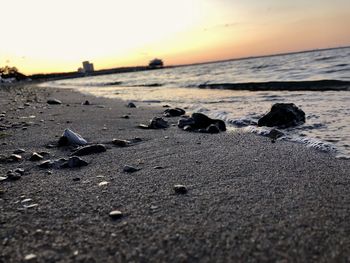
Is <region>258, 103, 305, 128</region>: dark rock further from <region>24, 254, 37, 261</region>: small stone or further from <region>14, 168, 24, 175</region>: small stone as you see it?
<region>24, 254, 37, 261</region>: small stone

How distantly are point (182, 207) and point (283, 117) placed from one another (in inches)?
164

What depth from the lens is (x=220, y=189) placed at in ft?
9.09

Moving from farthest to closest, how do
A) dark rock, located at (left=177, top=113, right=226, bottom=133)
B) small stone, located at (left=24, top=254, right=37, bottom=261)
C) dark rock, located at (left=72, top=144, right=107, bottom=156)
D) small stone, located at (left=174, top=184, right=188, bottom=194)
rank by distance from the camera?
dark rock, located at (left=177, top=113, right=226, bottom=133), dark rock, located at (left=72, top=144, right=107, bottom=156), small stone, located at (left=174, top=184, right=188, bottom=194), small stone, located at (left=24, top=254, right=37, bottom=261)

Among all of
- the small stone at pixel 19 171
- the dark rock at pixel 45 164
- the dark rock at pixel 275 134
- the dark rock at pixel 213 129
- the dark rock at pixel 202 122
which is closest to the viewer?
the small stone at pixel 19 171

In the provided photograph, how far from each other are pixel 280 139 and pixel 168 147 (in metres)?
Answer: 1.60

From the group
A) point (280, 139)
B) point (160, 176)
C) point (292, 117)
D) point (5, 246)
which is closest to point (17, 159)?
point (160, 176)

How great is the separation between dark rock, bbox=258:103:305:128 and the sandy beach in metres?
1.81

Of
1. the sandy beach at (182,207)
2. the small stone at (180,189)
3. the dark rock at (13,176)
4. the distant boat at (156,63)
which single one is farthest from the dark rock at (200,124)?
the distant boat at (156,63)

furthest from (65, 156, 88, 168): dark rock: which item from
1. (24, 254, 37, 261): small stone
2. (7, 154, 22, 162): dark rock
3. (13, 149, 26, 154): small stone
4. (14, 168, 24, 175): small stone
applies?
(24, 254, 37, 261): small stone

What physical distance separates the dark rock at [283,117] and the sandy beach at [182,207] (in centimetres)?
181

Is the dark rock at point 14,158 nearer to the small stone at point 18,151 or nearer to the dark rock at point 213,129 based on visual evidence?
the small stone at point 18,151

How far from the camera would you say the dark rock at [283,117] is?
6065 mm

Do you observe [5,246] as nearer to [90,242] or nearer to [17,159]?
[90,242]

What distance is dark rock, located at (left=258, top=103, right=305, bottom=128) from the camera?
607cm
